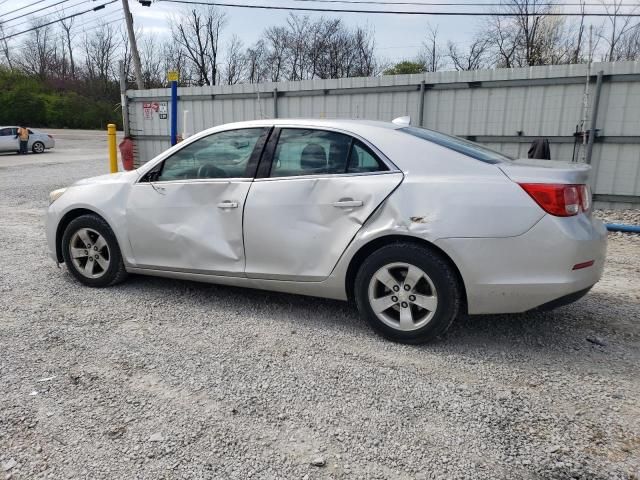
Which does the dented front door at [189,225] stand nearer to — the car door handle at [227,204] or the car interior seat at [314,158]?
the car door handle at [227,204]

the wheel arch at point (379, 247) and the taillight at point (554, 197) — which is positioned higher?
the taillight at point (554, 197)

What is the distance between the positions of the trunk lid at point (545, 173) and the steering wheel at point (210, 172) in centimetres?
213

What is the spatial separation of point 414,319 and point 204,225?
6.00ft

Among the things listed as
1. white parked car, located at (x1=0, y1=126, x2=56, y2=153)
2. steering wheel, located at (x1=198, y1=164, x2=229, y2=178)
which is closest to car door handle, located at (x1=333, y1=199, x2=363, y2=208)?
steering wheel, located at (x1=198, y1=164, x2=229, y2=178)

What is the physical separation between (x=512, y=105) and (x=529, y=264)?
6684 mm

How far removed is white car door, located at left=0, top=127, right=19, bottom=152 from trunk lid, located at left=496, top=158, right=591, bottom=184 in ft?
85.1

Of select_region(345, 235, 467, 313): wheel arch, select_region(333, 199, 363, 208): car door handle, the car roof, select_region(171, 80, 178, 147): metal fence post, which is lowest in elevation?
select_region(345, 235, 467, 313): wheel arch

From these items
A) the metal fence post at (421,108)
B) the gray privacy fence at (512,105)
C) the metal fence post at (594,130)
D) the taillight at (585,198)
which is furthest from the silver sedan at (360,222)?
the metal fence post at (421,108)

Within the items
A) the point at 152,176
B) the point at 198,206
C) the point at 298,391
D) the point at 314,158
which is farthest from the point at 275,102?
the point at 298,391

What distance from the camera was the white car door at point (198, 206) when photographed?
4.06 meters

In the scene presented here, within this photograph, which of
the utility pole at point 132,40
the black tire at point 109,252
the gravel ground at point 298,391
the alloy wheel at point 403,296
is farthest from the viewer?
the utility pole at point 132,40

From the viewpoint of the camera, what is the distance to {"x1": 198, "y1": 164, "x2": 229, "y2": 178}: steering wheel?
418 cm

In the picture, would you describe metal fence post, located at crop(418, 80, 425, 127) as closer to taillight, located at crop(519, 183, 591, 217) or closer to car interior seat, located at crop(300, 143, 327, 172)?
car interior seat, located at crop(300, 143, 327, 172)

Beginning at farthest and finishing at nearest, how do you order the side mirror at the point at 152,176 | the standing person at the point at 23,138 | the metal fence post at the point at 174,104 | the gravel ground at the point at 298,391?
the standing person at the point at 23,138
the metal fence post at the point at 174,104
the side mirror at the point at 152,176
the gravel ground at the point at 298,391
